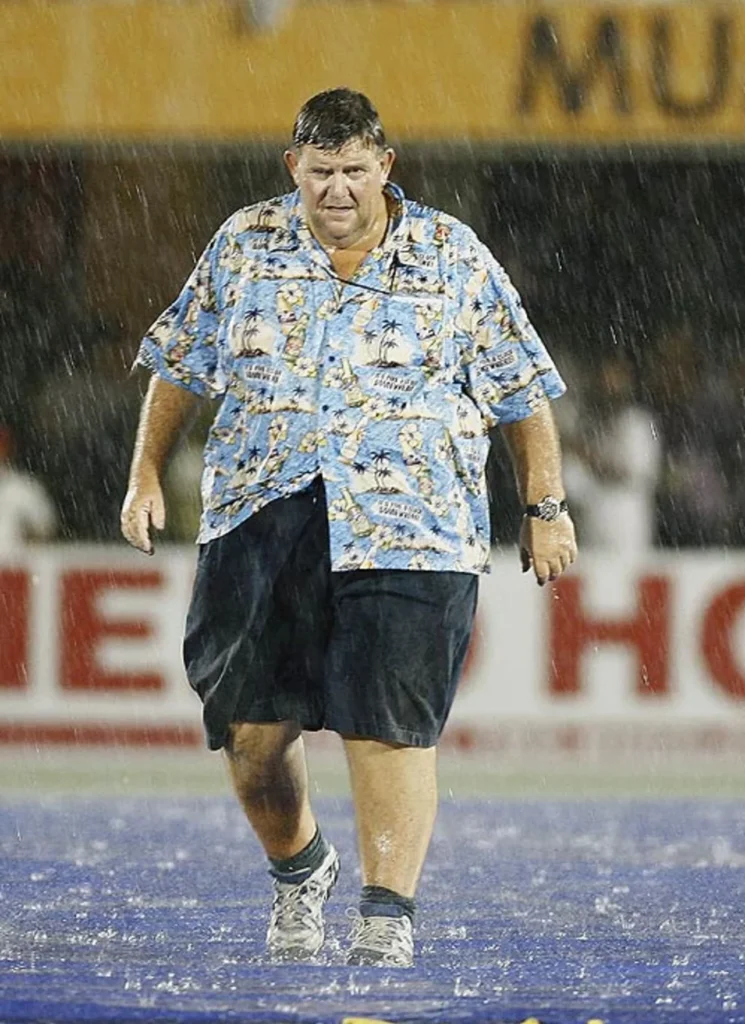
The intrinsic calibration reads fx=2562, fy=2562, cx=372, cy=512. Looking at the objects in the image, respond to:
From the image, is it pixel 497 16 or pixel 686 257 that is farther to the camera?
pixel 686 257

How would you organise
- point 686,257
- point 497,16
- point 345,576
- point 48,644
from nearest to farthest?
point 345,576 < point 48,644 < point 497,16 < point 686,257

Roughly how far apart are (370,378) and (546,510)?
22.2 inches

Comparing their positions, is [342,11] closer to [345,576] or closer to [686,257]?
[686,257]

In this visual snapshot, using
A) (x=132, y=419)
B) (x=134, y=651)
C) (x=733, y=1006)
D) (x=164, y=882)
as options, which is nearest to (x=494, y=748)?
(x=134, y=651)

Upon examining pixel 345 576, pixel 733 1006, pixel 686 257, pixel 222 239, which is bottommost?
pixel 733 1006

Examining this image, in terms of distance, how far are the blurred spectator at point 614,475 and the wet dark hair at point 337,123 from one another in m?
8.43

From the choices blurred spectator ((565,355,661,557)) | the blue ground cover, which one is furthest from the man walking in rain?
blurred spectator ((565,355,661,557))

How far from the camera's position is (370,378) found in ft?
19.1

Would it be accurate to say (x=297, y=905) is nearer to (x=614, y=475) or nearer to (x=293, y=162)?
(x=293, y=162)

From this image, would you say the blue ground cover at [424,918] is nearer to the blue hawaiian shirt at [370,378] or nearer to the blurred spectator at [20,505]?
the blue hawaiian shirt at [370,378]

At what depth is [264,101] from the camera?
14773 millimetres

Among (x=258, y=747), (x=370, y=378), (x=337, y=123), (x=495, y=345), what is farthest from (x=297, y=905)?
(x=337, y=123)

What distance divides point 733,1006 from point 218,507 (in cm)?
175

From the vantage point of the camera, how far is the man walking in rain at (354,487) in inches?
229
